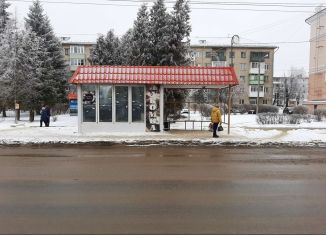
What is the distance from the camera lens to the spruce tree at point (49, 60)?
128ft

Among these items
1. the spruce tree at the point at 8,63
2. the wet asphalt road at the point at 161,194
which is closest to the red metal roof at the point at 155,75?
the wet asphalt road at the point at 161,194

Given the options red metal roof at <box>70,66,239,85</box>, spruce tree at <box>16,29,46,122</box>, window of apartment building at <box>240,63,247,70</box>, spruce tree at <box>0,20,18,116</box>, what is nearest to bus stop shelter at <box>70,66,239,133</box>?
red metal roof at <box>70,66,239,85</box>

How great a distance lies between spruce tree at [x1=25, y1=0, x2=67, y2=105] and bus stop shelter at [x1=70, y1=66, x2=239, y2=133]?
64.1 feet

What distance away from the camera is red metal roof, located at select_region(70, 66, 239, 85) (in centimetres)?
1939

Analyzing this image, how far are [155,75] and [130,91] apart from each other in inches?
57.9

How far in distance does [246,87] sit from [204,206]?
84.3 meters

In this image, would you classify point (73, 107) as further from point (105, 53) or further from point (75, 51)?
point (75, 51)

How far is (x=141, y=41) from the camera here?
37219 millimetres

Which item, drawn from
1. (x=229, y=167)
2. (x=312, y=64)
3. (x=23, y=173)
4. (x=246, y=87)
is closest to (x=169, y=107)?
(x=229, y=167)

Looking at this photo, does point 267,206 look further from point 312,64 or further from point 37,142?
point 312,64

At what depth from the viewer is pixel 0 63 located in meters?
32.8

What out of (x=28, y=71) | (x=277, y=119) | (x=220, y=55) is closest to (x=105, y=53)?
(x=28, y=71)

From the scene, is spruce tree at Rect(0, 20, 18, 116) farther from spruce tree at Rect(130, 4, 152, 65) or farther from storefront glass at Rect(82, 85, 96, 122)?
storefront glass at Rect(82, 85, 96, 122)

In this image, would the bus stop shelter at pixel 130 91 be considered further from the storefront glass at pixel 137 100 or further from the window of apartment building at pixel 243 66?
the window of apartment building at pixel 243 66
